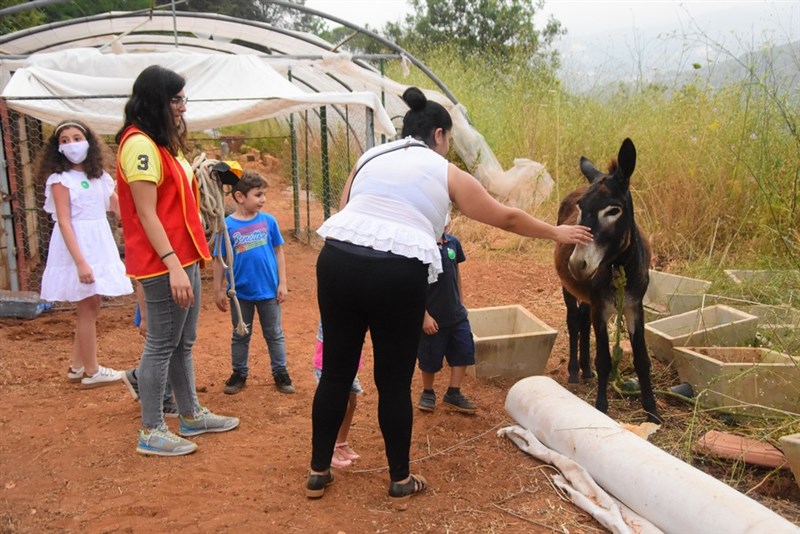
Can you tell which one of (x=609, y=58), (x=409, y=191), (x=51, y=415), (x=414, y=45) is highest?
(x=414, y=45)

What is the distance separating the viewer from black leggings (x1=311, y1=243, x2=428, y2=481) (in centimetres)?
296

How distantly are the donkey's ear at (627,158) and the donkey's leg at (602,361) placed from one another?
97 cm

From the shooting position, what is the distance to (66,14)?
20.6 m

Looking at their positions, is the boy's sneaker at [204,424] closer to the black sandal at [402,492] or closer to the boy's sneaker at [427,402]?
the boy's sneaker at [427,402]

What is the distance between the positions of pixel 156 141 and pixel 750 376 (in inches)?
145

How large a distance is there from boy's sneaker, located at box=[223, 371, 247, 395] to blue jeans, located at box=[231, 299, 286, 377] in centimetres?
3

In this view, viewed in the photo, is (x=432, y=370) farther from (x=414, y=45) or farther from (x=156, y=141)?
(x=414, y=45)

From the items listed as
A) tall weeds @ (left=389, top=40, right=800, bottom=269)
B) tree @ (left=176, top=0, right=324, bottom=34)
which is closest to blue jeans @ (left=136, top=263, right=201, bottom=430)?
tall weeds @ (left=389, top=40, right=800, bottom=269)

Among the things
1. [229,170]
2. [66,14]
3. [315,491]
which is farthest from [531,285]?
[66,14]

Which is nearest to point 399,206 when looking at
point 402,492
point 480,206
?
point 480,206

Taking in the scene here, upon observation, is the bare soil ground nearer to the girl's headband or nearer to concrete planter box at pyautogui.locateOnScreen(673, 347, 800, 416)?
concrete planter box at pyautogui.locateOnScreen(673, 347, 800, 416)

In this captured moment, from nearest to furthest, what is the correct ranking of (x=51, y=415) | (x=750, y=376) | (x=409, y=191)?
(x=409, y=191) < (x=750, y=376) < (x=51, y=415)

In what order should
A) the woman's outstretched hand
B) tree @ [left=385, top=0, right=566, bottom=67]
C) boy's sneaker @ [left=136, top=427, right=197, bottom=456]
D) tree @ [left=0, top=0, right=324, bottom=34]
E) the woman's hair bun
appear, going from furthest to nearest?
tree @ [left=385, top=0, right=566, bottom=67], tree @ [left=0, top=0, right=324, bottom=34], boy's sneaker @ [left=136, top=427, right=197, bottom=456], the woman's outstretched hand, the woman's hair bun

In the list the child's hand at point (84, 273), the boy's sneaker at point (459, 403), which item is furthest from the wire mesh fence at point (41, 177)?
the boy's sneaker at point (459, 403)
